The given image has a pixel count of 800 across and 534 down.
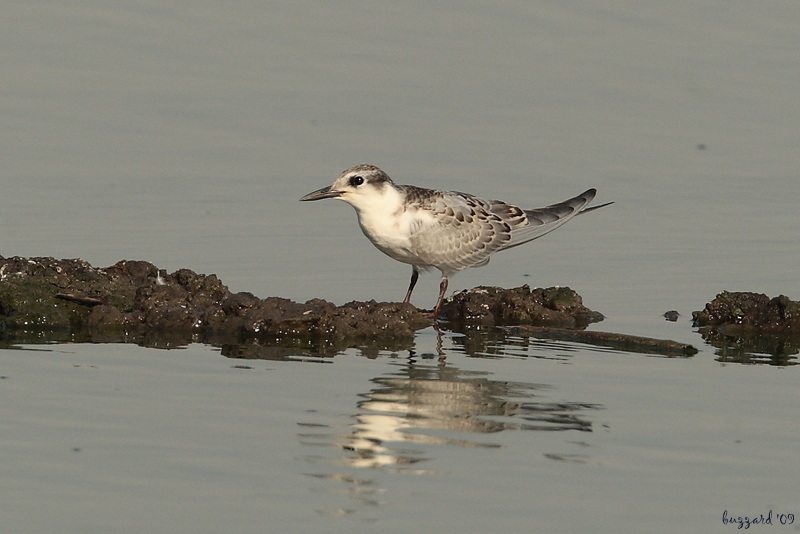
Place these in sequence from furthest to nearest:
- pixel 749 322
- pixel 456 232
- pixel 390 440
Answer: pixel 456 232
pixel 749 322
pixel 390 440

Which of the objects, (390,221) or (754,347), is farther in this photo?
(390,221)

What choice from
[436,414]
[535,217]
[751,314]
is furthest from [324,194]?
[436,414]

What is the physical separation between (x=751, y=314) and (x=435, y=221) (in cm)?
239

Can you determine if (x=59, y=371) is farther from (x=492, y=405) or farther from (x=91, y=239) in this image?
(x=91, y=239)

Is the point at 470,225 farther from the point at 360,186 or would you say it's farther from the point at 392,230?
the point at 360,186

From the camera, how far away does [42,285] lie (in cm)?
1030

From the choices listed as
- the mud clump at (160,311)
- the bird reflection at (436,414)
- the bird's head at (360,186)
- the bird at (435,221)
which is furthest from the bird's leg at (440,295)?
the bird reflection at (436,414)

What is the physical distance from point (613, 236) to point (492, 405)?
5096 mm

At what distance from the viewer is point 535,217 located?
12422mm

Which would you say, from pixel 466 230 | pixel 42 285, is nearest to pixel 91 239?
pixel 42 285

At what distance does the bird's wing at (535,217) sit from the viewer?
12273 millimetres

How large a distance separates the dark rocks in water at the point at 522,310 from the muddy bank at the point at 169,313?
1.59ft

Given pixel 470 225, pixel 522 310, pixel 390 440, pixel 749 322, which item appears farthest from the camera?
pixel 470 225

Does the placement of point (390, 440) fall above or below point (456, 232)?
below
